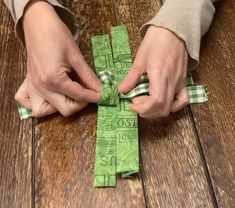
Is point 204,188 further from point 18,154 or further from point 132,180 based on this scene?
point 18,154

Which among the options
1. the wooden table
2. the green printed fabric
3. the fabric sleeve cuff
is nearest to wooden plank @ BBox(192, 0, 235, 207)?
the wooden table

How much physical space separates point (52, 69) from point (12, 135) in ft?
0.39

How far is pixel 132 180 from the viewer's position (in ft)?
2.02

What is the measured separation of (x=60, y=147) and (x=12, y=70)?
164 millimetres

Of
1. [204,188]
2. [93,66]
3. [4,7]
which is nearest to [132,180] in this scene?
[204,188]

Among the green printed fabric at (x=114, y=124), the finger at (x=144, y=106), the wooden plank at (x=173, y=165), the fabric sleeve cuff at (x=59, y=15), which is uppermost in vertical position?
the fabric sleeve cuff at (x=59, y=15)

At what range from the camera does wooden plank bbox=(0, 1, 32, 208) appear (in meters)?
0.62

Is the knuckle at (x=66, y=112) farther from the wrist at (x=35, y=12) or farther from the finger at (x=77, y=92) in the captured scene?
the wrist at (x=35, y=12)

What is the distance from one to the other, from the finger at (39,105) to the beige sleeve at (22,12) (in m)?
Result: 0.10

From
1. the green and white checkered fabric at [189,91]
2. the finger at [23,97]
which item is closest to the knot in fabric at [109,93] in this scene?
the green and white checkered fabric at [189,91]

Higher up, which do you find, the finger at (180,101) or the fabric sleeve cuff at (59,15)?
the fabric sleeve cuff at (59,15)

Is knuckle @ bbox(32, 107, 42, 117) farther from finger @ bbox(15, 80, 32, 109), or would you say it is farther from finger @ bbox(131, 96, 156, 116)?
finger @ bbox(131, 96, 156, 116)

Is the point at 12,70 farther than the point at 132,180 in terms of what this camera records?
Yes

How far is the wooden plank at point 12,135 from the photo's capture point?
62cm
